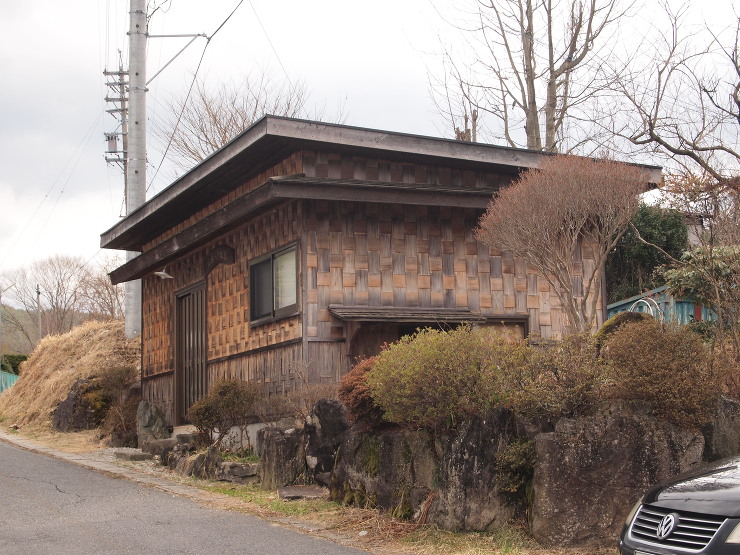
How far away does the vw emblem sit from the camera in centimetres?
542

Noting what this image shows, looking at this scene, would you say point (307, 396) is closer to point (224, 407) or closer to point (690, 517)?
point (224, 407)

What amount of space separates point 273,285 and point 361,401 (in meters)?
5.03

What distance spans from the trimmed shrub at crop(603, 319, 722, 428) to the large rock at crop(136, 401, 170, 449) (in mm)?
11978

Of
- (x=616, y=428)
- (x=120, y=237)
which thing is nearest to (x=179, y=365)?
(x=120, y=237)

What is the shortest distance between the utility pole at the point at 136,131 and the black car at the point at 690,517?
63.1ft

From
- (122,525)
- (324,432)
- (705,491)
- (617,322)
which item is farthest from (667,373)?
(122,525)

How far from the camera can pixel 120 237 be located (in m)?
19.4

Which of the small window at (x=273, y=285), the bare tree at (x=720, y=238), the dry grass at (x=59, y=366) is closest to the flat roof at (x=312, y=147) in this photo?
the small window at (x=273, y=285)

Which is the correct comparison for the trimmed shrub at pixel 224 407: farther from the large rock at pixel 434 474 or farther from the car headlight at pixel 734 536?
the car headlight at pixel 734 536

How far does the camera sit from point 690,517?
5387mm

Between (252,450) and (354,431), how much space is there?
4699 millimetres

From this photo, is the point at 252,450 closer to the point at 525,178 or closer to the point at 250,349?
the point at 250,349

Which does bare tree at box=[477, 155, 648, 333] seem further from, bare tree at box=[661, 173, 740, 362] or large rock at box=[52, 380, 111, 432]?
large rock at box=[52, 380, 111, 432]

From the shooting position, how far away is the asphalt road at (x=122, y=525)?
26.2 ft
